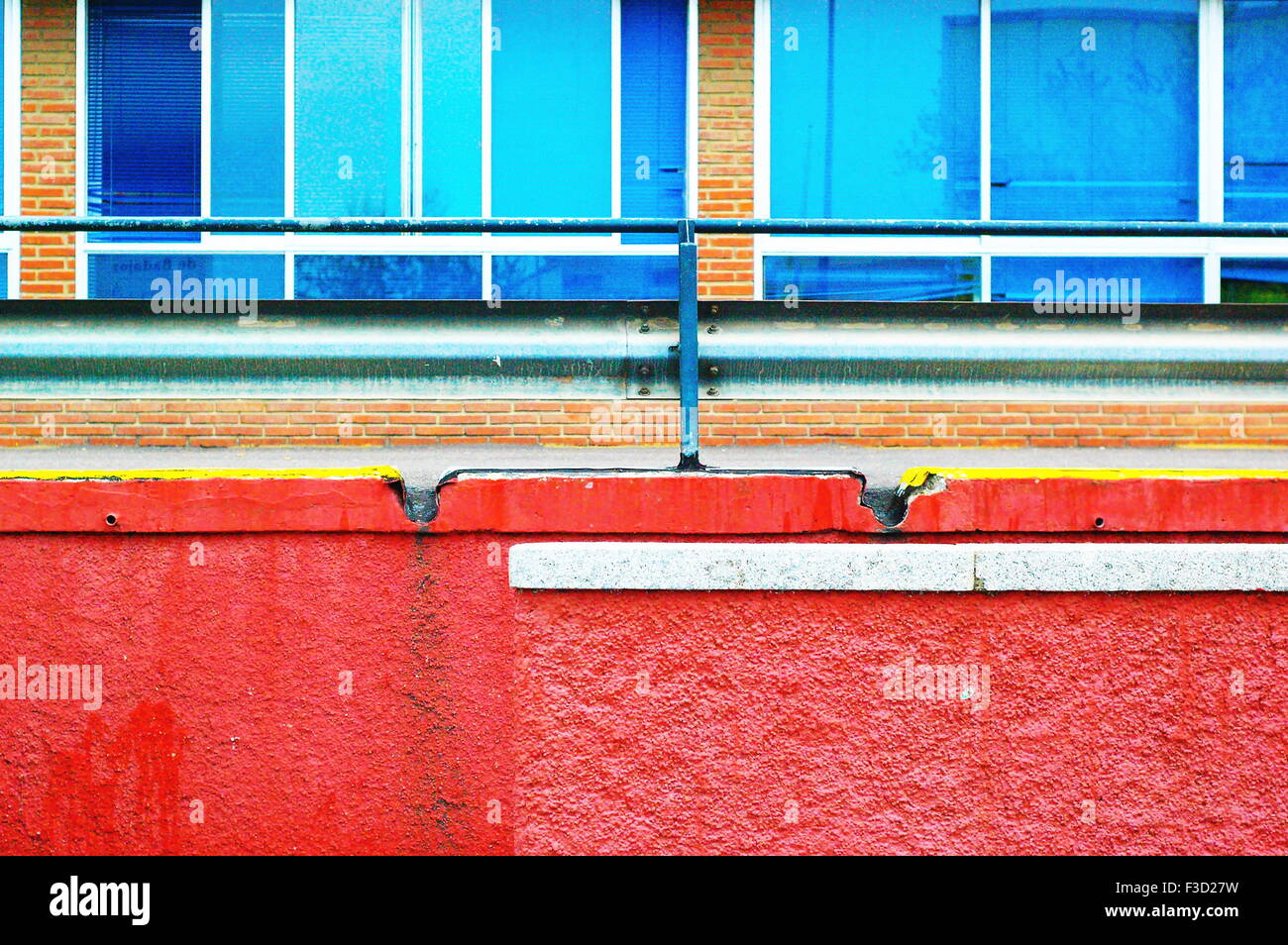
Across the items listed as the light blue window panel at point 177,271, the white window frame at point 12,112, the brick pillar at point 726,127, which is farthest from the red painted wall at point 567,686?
the white window frame at point 12,112

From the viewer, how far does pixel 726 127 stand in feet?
21.9

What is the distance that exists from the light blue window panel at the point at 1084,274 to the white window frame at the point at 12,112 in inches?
251

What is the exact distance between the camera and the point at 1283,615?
289 cm

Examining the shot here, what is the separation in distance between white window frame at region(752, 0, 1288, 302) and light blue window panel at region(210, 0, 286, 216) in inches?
122

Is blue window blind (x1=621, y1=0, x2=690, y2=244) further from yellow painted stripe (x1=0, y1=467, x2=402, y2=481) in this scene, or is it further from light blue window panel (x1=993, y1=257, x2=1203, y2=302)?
yellow painted stripe (x1=0, y1=467, x2=402, y2=481)

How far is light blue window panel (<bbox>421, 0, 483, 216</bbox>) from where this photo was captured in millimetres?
6758

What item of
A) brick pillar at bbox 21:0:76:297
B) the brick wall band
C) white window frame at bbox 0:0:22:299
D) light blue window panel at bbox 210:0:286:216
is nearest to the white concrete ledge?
the brick wall band

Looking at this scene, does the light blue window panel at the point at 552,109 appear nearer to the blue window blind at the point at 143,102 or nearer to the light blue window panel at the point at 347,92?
the light blue window panel at the point at 347,92

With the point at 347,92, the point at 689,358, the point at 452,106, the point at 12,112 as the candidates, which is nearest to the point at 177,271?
the point at 12,112

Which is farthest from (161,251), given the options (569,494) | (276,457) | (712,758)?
(712,758)

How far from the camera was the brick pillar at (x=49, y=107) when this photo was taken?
6680 millimetres

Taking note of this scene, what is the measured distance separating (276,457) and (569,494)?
123 centimetres

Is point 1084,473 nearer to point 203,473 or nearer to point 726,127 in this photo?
point 203,473

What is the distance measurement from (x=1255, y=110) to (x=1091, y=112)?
1.13 m
